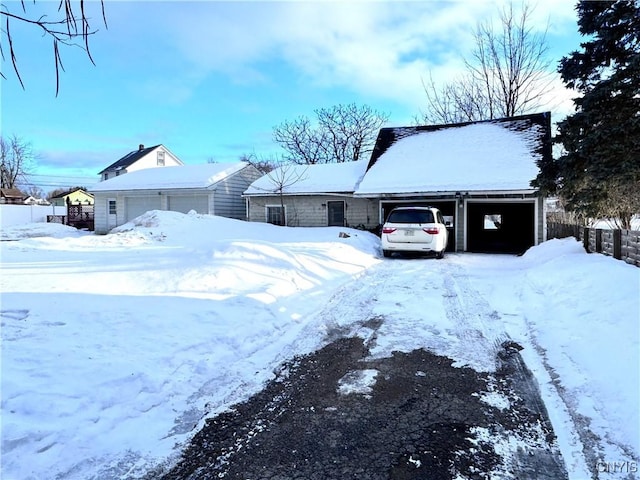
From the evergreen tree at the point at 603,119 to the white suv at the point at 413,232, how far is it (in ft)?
12.1

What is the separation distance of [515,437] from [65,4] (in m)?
3.94

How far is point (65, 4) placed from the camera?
2051mm

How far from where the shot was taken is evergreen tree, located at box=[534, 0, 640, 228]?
8.52m

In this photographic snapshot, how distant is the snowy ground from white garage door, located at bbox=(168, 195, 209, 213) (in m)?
15.0

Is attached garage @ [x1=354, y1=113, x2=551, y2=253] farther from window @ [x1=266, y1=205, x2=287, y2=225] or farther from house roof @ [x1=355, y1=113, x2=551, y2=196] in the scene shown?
window @ [x1=266, y1=205, x2=287, y2=225]

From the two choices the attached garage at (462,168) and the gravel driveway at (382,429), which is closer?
the gravel driveway at (382,429)

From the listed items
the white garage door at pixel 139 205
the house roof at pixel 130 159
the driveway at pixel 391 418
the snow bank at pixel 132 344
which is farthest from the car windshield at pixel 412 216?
the house roof at pixel 130 159

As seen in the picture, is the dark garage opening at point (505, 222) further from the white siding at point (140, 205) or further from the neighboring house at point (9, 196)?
the neighboring house at point (9, 196)

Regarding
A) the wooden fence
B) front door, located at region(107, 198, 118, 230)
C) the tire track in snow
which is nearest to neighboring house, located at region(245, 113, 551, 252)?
the wooden fence

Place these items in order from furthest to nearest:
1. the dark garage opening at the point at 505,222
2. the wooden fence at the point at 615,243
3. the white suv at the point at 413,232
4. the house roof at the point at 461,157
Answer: the dark garage opening at the point at 505,222
the house roof at the point at 461,157
the white suv at the point at 413,232
the wooden fence at the point at 615,243

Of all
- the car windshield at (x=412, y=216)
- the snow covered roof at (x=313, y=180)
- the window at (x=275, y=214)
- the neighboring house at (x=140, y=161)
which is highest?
the neighboring house at (x=140, y=161)

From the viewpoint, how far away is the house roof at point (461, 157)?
16297 mm

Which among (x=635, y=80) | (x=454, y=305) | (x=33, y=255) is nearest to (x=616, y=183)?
(x=635, y=80)

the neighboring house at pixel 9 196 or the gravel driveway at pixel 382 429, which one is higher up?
the neighboring house at pixel 9 196
